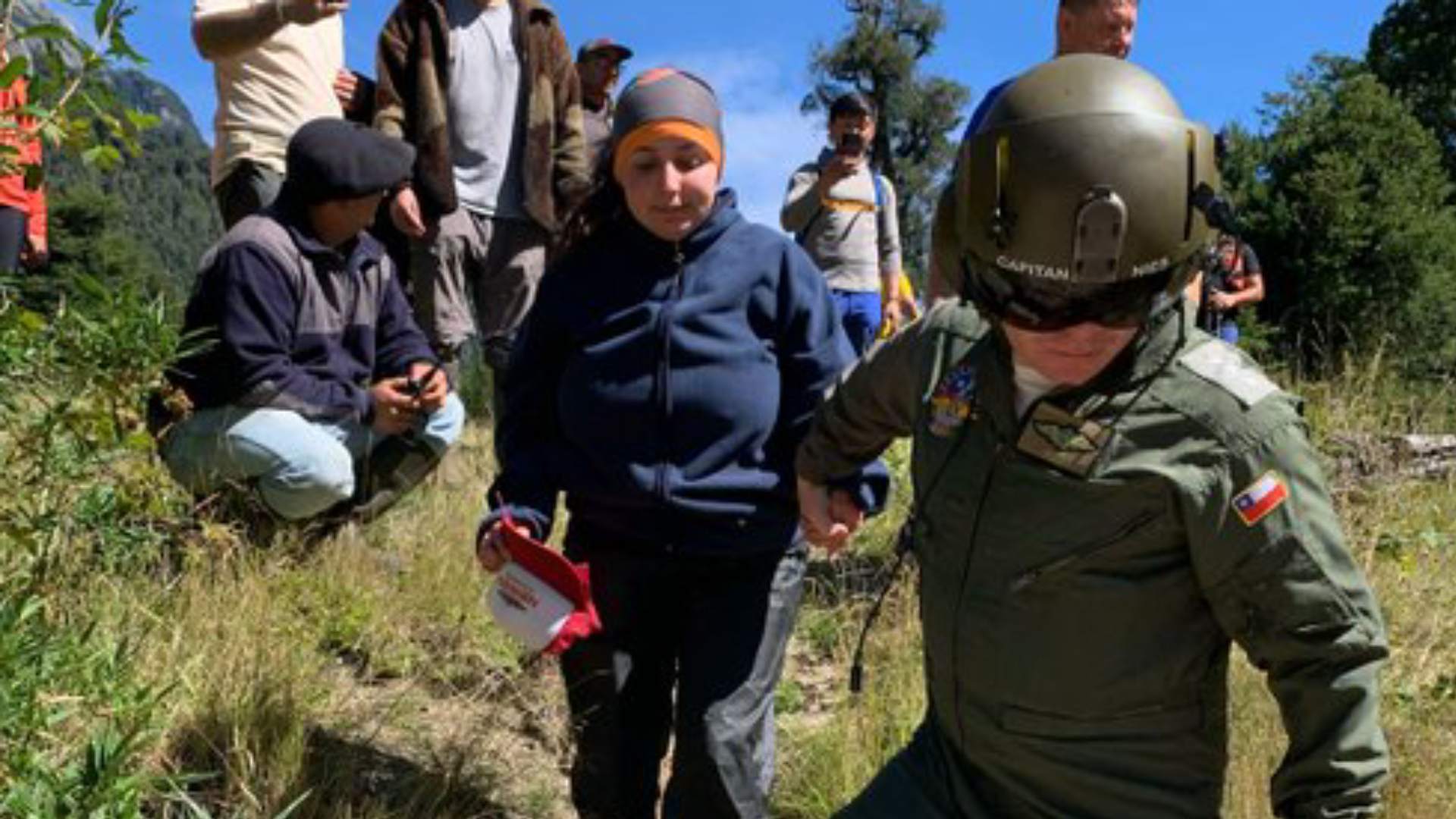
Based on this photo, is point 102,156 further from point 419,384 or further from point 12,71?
point 419,384

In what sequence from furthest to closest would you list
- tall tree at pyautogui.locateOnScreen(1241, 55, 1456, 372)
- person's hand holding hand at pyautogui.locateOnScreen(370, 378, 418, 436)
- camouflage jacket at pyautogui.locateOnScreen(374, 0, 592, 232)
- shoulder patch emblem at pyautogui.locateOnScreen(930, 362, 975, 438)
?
tall tree at pyautogui.locateOnScreen(1241, 55, 1456, 372) < camouflage jacket at pyautogui.locateOnScreen(374, 0, 592, 232) < person's hand holding hand at pyautogui.locateOnScreen(370, 378, 418, 436) < shoulder patch emblem at pyautogui.locateOnScreen(930, 362, 975, 438)

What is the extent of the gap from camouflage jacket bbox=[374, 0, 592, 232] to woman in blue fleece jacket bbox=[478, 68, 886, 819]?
5.68ft

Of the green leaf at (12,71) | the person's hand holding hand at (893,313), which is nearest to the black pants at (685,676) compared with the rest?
the green leaf at (12,71)

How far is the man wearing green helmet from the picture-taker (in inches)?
70.0

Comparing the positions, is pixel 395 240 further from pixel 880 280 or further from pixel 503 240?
pixel 880 280

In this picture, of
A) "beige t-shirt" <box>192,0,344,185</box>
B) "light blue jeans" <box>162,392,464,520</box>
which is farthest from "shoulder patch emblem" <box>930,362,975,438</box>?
"beige t-shirt" <box>192,0,344,185</box>

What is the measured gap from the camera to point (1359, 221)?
18859 millimetres

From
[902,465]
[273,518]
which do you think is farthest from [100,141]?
[902,465]

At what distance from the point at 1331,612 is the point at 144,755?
2203mm

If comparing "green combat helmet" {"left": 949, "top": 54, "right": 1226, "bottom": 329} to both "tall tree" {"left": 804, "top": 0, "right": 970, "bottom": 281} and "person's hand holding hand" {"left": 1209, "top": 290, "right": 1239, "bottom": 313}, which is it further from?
"tall tree" {"left": 804, "top": 0, "right": 970, "bottom": 281}

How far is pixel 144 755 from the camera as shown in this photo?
2770 millimetres

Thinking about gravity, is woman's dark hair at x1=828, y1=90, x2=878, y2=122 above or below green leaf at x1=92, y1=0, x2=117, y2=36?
below

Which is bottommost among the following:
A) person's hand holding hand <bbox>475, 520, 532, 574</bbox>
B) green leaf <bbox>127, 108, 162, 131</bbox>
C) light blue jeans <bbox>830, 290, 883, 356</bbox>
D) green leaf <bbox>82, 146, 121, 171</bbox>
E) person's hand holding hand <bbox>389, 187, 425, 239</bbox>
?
light blue jeans <bbox>830, 290, 883, 356</bbox>

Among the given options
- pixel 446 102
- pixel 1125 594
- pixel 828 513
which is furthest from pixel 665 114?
pixel 446 102
